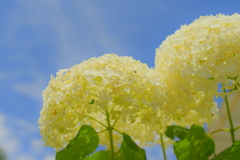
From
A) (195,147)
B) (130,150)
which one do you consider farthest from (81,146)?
(195,147)

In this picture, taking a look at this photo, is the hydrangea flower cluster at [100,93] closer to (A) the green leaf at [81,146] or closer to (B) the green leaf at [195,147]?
(A) the green leaf at [81,146]

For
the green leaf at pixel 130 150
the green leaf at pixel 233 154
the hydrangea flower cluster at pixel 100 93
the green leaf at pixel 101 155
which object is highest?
the hydrangea flower cluster at pixel 100 93

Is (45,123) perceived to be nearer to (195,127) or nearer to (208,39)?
(195,127)

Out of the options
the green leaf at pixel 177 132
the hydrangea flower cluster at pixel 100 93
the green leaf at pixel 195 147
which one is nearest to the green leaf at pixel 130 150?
the hydrangea flower cluster at pixel 100 93

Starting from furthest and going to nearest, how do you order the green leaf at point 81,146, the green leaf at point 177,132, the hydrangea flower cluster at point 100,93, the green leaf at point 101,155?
the green leaf at point 177,132 < the green leaf at point 101,155 < the green leaf at point 81,146 < the hydrangea flower cluster at point 100,93

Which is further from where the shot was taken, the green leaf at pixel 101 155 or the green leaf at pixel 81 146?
the green leaf at pixel 101 155

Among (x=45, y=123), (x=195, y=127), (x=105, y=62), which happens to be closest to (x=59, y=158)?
(x=45, y=123)

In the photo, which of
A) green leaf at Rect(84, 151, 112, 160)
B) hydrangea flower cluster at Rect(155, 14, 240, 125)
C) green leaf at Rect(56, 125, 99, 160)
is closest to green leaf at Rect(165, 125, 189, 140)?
hydrangea flower cluster at Rect(155, 14, 240, 125)

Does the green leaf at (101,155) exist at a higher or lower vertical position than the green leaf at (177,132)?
lower
